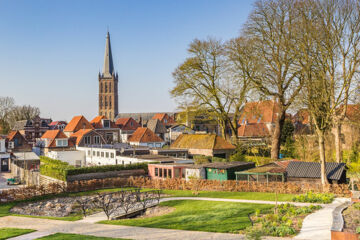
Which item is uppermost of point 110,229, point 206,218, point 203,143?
point 203,143

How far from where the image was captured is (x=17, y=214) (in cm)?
2316

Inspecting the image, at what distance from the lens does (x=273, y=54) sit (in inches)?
1357

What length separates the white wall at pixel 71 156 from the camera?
5242cm

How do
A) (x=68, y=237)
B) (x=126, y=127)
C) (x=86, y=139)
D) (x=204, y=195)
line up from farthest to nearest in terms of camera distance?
1. (x=126, y=127)
2. (x=86, y=139)
3. (x=204, y=195)
4. (x=68, y=237)

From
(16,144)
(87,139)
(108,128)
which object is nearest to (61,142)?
(87,139)

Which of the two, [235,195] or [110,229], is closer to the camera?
[110,229]

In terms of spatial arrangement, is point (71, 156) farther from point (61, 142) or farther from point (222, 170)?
point (222, 170)

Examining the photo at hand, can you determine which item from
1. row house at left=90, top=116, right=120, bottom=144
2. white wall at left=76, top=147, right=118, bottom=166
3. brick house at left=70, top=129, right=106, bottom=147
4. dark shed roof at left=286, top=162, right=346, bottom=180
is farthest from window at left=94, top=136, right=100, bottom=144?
dark shed roof at left=286, top=162, right=346, bottom=180

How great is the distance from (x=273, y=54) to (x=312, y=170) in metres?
12.6

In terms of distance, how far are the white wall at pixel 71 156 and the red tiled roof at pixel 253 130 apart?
85.5 feet

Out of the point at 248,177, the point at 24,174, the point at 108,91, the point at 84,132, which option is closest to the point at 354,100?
the point at 248,177

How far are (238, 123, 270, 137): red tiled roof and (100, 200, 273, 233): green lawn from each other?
38652 millimetres

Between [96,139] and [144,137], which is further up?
[144,137]

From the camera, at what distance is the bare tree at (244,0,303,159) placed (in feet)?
109
